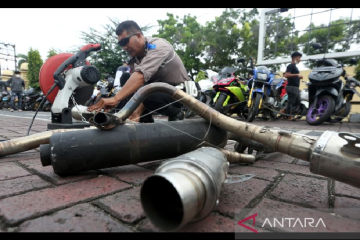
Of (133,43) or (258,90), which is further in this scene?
(258,90)

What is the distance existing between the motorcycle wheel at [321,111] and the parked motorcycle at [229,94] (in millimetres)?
1595

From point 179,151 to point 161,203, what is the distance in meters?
0.70

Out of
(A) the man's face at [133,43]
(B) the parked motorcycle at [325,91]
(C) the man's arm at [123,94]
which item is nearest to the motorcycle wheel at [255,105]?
(B) the parked motorcycle at [325,91]

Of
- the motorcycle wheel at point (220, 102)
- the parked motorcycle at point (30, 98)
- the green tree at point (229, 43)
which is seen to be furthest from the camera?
the green tree at point (229, 43)

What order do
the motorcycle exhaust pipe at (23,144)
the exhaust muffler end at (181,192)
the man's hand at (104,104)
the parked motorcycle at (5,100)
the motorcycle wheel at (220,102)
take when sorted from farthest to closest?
the parked motorcycle at (5,100)
the motorcycle wheel at (220,102)
the man's hand at (104,104)
the motorcycle exhaust pipe at (23,144)
the exhaust muffler end at (181,192)

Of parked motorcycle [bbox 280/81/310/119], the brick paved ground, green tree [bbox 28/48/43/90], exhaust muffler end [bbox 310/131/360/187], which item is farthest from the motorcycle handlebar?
green tree [bbox 28/48/43/90]

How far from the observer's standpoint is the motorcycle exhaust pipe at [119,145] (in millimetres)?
1270

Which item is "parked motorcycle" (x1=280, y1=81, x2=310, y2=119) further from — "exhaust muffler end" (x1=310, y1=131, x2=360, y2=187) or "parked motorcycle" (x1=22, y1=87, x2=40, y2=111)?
"parked motorcycle" (x1=22, y1=87, x2=40, y2=111)

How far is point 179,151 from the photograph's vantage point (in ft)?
4.99

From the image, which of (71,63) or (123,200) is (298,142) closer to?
(123,200)

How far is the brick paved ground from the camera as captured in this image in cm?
88

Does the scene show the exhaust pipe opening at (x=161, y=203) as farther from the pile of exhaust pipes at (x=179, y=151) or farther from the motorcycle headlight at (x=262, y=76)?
the motorcycle headlight at (x=262, y=76)

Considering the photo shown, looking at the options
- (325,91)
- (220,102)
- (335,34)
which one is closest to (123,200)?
(220,102)

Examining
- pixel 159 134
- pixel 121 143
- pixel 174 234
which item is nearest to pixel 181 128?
pixel 159 134
